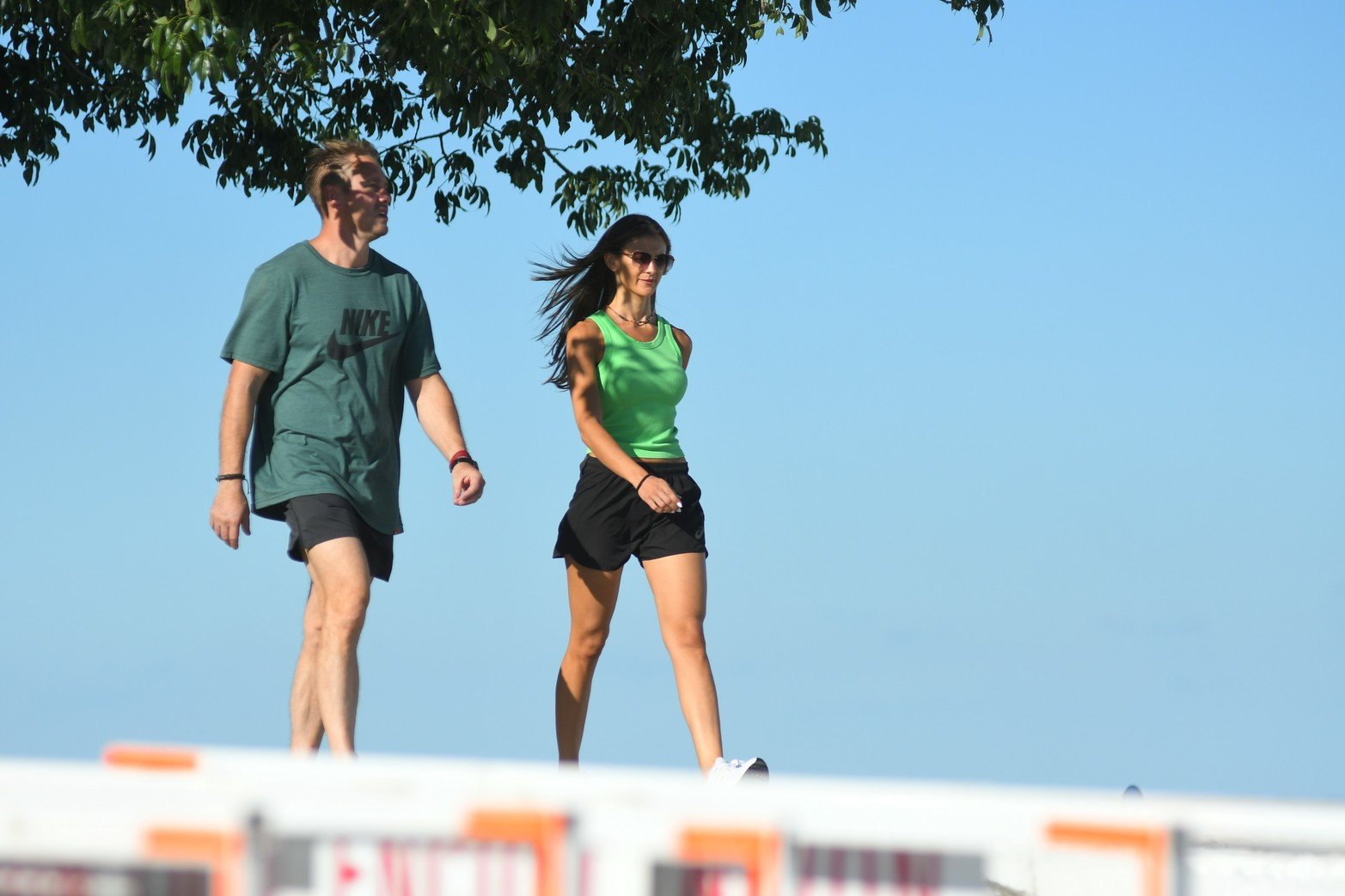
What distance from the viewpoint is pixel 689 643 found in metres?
6.11

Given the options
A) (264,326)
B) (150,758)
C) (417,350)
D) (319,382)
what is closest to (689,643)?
(417,350)

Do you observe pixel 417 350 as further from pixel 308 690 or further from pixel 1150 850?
pixel 1150 850

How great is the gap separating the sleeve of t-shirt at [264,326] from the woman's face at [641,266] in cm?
141

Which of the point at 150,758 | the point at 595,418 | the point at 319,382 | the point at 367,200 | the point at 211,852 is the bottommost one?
the point at 211,852

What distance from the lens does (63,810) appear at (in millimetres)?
2684

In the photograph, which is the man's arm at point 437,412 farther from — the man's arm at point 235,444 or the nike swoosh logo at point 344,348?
the man's arm at point 235,444

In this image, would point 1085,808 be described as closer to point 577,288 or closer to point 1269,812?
point 1269,812

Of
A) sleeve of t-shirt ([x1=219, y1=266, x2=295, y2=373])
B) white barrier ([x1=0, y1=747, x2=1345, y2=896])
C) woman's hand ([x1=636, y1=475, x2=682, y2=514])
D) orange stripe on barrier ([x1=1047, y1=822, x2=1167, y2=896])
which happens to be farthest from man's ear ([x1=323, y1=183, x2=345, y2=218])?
orange stripe on barrier ([x1=1047, y1=822, x2=1167, y2=896])

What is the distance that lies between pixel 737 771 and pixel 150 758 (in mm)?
2785

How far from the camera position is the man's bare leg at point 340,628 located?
5.41 meters

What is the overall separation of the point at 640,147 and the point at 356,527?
5990 millimetres

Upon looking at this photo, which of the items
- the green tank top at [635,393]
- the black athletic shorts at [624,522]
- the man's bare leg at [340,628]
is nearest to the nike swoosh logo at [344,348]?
the man's bare leg at [340,628]

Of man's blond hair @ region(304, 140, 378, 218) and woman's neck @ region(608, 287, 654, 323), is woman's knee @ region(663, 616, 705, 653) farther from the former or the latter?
man's blond hair @ region(304, 140, 378, 218)

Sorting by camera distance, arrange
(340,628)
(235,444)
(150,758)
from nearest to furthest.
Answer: (150,758)
(340,628)
(235,444)
